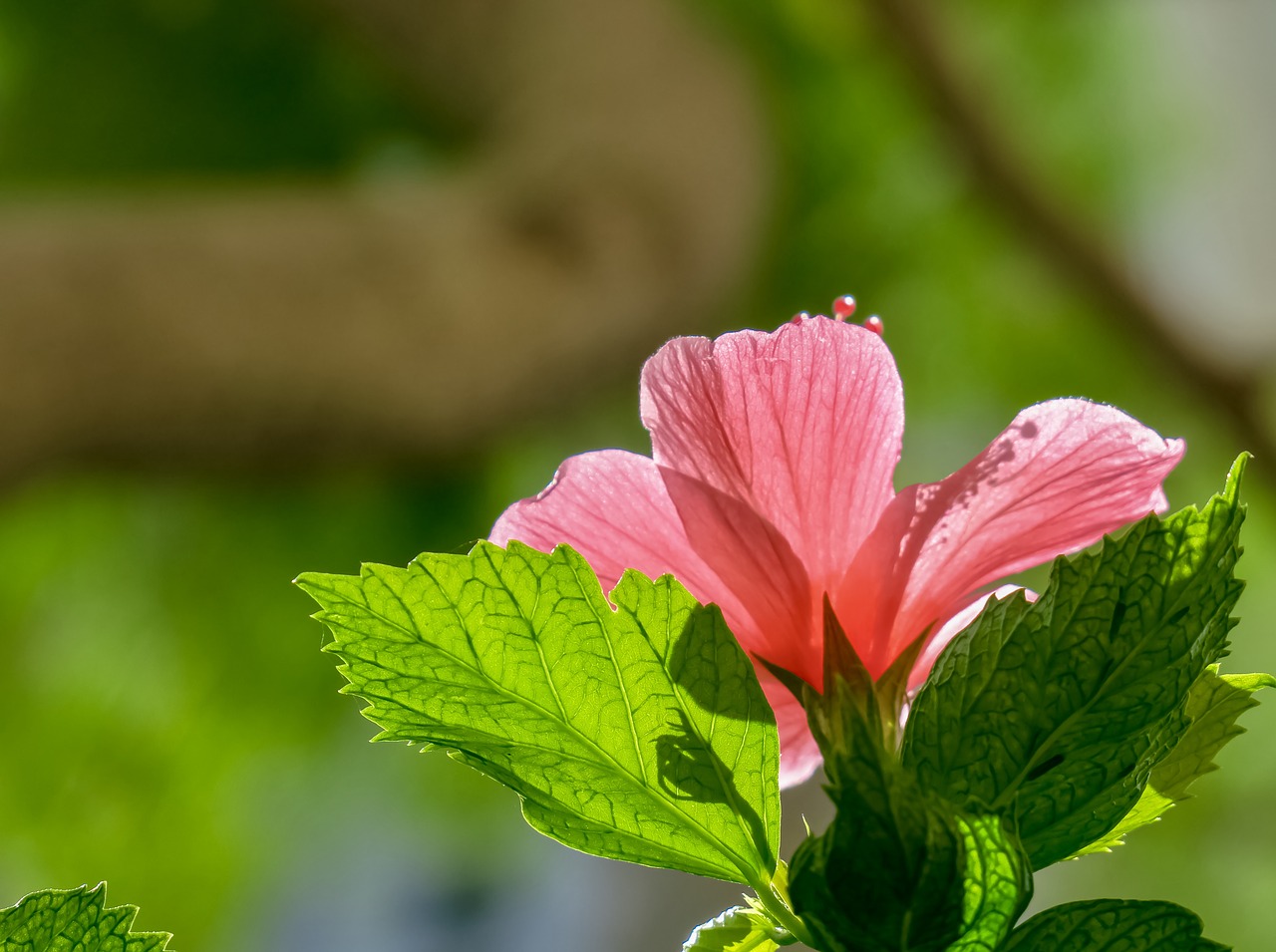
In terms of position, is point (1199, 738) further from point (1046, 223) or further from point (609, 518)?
point (1046, 223)

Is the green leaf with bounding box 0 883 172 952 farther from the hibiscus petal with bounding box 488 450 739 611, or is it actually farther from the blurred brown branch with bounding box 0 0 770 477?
the blurred brown branch with bounding box 0 0 770 477

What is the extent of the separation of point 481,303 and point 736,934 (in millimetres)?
770

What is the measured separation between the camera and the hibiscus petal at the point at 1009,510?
16 centimetres

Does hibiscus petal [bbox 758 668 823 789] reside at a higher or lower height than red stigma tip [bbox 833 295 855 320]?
lower

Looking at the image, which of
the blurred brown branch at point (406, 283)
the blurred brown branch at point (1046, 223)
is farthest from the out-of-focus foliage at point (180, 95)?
the blurred brown branch at point (1046, 223)

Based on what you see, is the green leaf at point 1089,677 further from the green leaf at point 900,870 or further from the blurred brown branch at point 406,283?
the blurred brown branch at point 406,283

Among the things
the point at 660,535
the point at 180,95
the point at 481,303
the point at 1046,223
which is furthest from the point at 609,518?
the point at 180,95

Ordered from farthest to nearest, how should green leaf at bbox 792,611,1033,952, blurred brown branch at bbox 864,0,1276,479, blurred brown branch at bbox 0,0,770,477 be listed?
blurred brown branch at bbox 864,0,1276,479 < blurred brown branch at bbox 0,0,770,477 < green leaf at bbox 792,611,1033,952

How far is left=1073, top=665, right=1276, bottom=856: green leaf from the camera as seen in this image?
6.2 inches

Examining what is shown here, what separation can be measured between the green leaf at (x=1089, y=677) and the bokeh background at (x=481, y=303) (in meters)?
0.76

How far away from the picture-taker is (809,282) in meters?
1.82

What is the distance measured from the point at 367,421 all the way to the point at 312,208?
186 millimetres

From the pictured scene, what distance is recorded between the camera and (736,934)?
159mm

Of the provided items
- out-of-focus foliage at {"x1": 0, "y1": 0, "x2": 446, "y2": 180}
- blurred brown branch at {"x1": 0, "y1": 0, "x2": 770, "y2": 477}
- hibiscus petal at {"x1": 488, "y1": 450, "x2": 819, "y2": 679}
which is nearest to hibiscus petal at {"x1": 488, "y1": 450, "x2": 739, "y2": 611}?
hibiscus petal at {"x1": 488, "y1": 450, "x2": 819, "y2": 679}
